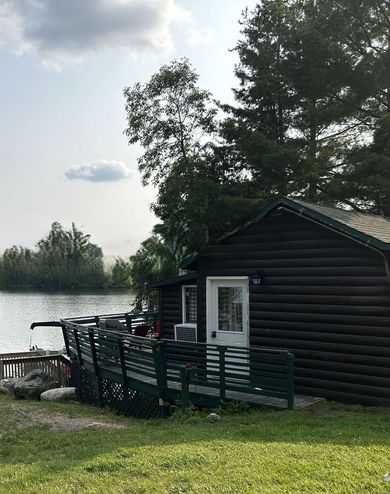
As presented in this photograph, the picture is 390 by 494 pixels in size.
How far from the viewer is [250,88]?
72.2ft

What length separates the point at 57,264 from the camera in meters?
80.9

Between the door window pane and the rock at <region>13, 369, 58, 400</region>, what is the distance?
16.9 feet

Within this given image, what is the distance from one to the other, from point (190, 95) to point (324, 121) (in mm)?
5370

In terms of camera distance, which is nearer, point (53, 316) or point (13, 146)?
point (13, 146)

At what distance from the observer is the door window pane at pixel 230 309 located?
9.75 m

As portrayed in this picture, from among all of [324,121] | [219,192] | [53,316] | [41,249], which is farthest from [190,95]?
[41,249]

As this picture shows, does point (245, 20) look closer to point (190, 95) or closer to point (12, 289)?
point (190, 95)

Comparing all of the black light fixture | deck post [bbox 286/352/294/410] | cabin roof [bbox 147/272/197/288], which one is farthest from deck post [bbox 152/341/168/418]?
cabin roof [bbox 147/272/197/288]

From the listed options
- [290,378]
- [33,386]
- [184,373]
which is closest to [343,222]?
[290,378]

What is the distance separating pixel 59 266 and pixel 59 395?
234ft

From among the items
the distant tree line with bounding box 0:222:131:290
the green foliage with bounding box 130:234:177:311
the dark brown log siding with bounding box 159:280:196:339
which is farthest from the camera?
the distant tree line with bounding box 0:222:131:290

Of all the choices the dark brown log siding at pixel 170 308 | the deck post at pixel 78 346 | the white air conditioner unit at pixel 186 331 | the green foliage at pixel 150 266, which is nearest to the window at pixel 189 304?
the dark brown log siding at pixel 170 308

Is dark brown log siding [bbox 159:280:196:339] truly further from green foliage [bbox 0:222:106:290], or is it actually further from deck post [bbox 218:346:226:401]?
green foliage [bbox 0:222:106:290]

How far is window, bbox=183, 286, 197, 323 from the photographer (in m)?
11.8
